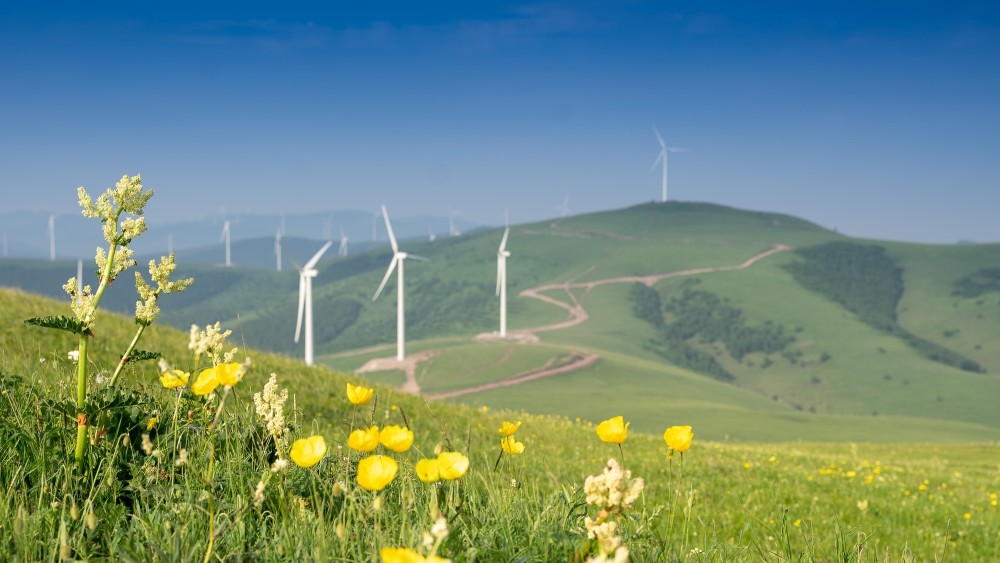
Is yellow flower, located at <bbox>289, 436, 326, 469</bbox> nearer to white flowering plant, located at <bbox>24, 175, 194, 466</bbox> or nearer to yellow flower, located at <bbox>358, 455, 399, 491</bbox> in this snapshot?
yellow flower, located at <bbox>358, 455, 399, 491</bbox>

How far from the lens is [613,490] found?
3145 mm

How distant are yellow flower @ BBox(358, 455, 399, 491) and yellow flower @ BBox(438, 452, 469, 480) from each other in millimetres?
360

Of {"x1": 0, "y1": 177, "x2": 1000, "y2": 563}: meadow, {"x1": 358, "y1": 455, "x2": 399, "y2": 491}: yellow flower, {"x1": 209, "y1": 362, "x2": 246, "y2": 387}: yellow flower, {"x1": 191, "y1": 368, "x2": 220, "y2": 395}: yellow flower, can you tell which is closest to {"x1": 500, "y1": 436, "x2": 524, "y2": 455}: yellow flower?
{"x1": 0, "y1": 177, "x2": 1000, "y2": 563}: meadow

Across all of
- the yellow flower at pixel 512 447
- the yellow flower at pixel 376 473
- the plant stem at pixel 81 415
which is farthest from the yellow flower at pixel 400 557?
the plant stem at pixel 81 415

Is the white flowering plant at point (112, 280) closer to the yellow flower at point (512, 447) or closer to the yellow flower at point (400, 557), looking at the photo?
the yellow flower at point (512, 447)

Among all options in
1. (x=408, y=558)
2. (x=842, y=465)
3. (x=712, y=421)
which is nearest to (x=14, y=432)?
(x=408, y=558)

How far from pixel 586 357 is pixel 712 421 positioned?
4725 centimetres

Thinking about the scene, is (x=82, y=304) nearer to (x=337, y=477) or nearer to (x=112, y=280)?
(x=112, y=280)

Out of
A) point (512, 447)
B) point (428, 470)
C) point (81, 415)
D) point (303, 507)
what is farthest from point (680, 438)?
point (81, 415)

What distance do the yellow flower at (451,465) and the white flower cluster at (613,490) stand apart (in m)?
0.56

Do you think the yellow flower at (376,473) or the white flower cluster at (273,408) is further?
the white flower cluster at (273,408)

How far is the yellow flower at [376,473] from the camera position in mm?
3061

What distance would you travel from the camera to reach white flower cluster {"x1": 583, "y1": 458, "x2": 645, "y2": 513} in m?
3.14

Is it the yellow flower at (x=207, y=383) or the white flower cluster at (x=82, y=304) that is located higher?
the white flower cluster at (x=82, y=304)
